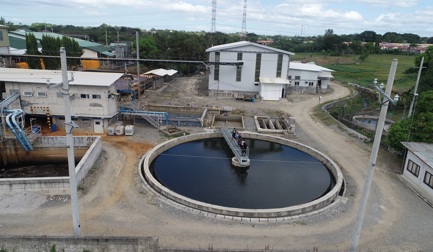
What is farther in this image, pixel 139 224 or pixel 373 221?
pixel 373 221

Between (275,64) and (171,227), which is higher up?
(275,64)

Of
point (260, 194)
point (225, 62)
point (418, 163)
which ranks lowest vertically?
point (260, 194)

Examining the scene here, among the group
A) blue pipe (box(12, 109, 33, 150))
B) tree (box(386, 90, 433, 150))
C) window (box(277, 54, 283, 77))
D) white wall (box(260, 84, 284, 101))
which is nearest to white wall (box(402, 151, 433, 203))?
tree (box(386, 90, 433, 150))

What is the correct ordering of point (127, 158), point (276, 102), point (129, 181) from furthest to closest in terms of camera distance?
1. point (276, 102)
2. point (127, 158)
3. point (129, 181)

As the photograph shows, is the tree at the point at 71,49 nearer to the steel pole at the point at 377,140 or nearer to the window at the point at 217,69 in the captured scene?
the window at the point at 217,69

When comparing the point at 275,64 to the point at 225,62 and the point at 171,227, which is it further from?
the point at 171,227

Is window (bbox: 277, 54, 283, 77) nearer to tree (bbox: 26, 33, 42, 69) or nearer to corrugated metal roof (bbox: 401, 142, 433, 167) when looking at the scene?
corrugated metal roof (bbox: 401, 142, 433, 167)

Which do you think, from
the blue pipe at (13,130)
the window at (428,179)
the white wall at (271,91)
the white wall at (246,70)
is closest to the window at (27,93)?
the blue pipe at (13,130)

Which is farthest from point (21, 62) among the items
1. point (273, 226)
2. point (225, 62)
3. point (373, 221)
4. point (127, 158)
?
point (373, 221)
